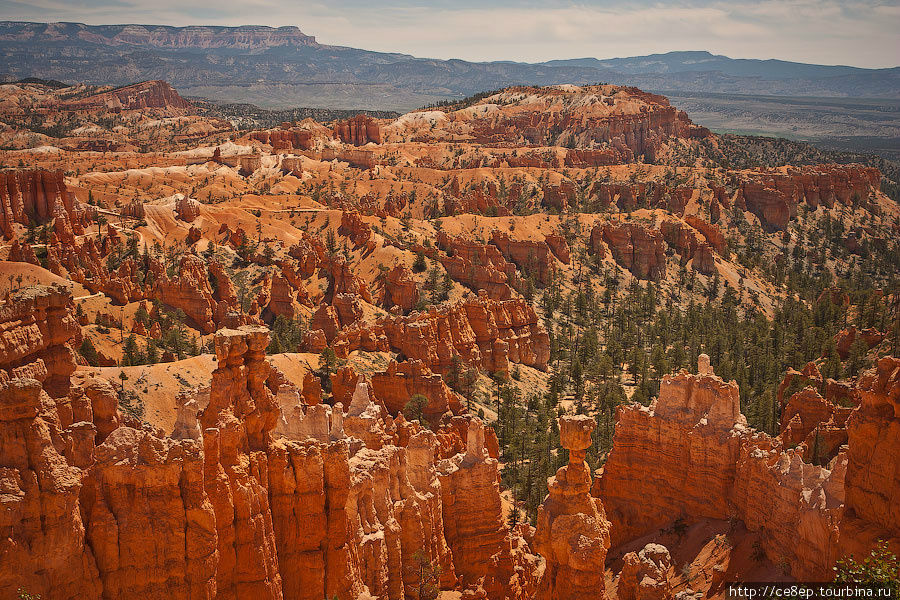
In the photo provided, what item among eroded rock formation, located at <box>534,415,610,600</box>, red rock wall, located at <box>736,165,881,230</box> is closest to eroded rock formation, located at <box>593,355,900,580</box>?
eroded rock formation, located at <box>534,415,610,600</box>

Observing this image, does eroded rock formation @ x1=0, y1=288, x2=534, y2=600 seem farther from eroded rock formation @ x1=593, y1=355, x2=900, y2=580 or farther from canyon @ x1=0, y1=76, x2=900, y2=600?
eroded rock formation @ x1=593, y1=355, x2=900, y2=580

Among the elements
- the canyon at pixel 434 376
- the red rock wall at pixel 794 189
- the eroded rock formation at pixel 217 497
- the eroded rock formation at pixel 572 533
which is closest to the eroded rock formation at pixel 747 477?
the canyon at pixel 434 376

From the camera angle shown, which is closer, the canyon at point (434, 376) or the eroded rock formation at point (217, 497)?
the eroded rock formation at point (217, 497)

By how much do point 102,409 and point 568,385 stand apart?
49.7 meters

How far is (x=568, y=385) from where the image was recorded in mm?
69812

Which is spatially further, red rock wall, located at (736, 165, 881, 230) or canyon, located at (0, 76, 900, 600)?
red rock wall, located at (736, 165, 881, 230)

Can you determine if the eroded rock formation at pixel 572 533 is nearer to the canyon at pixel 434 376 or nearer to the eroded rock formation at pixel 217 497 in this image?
the canyon at pixel 434 376

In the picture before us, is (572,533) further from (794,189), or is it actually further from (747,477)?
(794,189)

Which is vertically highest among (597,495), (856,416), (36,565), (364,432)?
(856,416)

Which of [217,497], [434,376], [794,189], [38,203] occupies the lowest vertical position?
[434,376]

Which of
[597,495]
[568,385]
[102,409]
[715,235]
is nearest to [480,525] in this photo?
[597,495]

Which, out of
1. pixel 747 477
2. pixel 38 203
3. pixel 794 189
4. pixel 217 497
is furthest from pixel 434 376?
pixel 794 189

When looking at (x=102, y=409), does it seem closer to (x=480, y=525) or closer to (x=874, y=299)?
(x=480, y=525)

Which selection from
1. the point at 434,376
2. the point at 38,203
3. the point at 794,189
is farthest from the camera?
the point at 794,189
